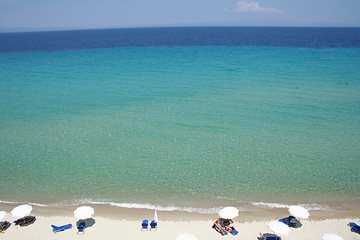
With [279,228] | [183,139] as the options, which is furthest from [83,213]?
[183,139]

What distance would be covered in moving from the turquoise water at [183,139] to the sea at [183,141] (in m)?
0.10

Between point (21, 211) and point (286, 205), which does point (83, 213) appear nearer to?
point (21, 211)

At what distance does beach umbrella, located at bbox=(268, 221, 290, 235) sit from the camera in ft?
41.9

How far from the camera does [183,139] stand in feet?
76.9

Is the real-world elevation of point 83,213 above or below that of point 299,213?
above

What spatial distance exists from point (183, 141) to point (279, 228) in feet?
38.5

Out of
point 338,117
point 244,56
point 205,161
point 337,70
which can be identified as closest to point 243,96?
point 338,117

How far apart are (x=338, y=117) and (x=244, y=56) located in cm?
4203

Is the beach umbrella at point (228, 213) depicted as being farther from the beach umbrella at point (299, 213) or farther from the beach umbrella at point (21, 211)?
the beach umbrella at point (21, 211)

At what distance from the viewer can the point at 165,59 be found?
6303 cm

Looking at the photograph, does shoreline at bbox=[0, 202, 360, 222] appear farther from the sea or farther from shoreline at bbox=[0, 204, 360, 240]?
the sea

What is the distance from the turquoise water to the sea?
10 centimetres

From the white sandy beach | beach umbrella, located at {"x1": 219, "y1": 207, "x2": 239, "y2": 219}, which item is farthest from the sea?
beach umbrella, located at {"x1": 219, "y1": 207, "x2": 239, "y2": 219}

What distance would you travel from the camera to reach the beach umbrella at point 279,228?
→ 12.8 m
